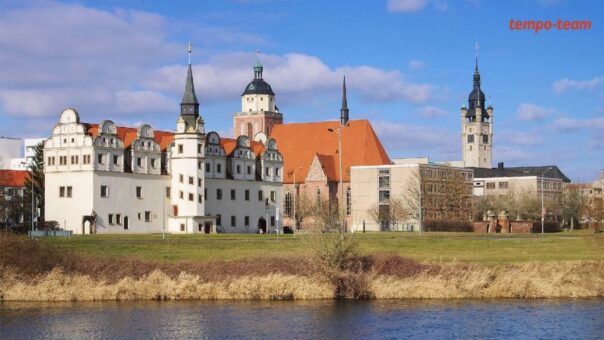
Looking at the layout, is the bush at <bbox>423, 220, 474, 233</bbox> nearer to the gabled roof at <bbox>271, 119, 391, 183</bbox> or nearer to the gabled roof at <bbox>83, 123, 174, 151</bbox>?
the gabled roof at <bbox>271, 119, 391, 183</bbox>

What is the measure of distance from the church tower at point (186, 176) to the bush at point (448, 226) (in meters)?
28.6

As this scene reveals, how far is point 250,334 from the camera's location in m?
37.4

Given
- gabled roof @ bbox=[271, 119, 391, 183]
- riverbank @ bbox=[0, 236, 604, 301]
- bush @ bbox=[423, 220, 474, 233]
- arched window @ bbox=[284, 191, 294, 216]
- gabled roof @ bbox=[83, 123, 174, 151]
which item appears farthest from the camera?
gabled roof @ bbox=[271, 119, 391, 183]

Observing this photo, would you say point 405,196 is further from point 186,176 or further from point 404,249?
point 404,249

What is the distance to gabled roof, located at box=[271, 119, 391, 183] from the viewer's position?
488 ft

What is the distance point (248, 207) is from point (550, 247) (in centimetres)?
6270

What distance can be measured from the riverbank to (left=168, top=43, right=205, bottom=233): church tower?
62553 mm

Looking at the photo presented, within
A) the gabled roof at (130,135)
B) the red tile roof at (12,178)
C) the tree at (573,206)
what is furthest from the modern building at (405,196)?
the red tile roof at (12,178)

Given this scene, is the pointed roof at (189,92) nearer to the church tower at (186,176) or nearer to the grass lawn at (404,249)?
the church tower at (186,176)

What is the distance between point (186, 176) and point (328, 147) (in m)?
43.5

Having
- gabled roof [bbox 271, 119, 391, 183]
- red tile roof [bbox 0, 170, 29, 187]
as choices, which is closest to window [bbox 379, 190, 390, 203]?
gabled roof [bbox 271, 119, 391, 183]

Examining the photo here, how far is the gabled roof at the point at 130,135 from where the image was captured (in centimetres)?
11044

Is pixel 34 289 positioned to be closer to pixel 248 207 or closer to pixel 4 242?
pixel 4 242

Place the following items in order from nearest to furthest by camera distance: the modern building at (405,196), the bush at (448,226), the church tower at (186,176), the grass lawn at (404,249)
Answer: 1. the grass lawn at (404,249)
2. the church tower at (186,176)
3. the bush at (448,226)
4. the modern building at (405,196)
